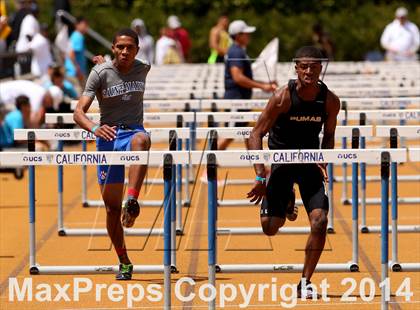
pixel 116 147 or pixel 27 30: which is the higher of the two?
pixel 27 30

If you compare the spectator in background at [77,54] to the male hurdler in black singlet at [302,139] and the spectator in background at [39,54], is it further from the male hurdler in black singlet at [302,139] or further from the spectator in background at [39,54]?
the male hurdler in black singlet at [302,139]

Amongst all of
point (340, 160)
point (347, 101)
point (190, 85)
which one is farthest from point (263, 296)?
point (190, 85)

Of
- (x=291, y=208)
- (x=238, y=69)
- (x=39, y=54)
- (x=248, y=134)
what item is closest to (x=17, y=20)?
(x=39, y=54)

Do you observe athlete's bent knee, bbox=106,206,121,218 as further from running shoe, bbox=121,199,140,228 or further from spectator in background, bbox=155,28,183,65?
spectator in background, bbox=155,28,183,65

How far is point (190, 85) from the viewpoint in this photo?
20.4 metres

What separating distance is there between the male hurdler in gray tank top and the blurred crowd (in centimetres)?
910

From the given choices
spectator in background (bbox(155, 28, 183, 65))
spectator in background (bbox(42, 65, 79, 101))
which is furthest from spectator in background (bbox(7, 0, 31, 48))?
spectator in background (bbox(155, 28, 183, 65))

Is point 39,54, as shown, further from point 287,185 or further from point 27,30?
point 287,185

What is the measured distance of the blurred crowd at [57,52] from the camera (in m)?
21.7

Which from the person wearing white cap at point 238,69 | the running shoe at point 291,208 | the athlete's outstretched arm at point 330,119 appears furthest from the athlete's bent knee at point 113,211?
the person wearing white cap at point 238,69

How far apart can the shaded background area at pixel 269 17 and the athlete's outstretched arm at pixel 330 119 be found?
2798cm

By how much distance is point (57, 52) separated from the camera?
31578 mm

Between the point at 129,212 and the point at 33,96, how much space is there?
1113 cm

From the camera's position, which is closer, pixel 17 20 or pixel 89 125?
pixel 89 125
